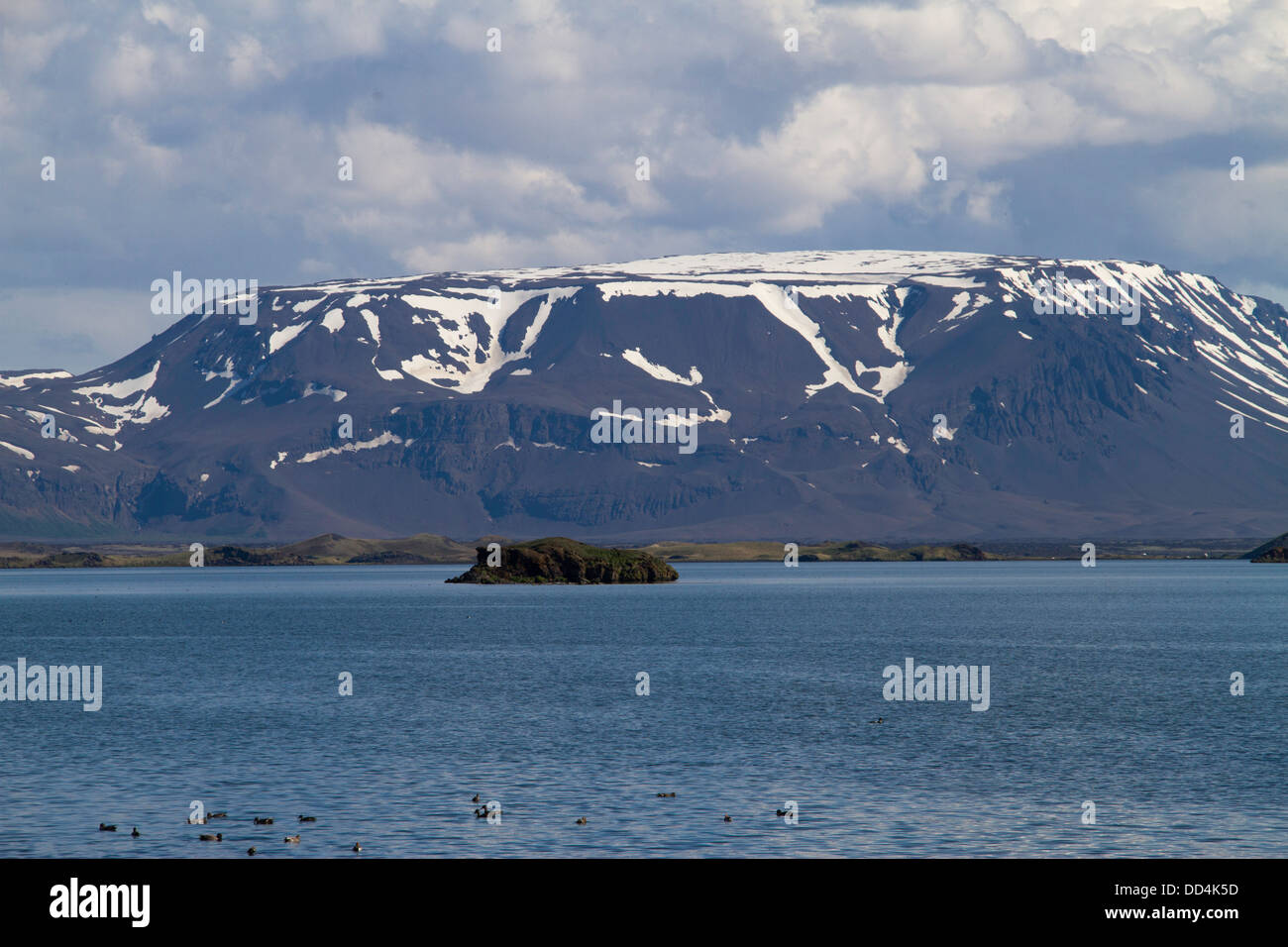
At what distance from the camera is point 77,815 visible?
49.3m

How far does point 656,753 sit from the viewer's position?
2518 inches

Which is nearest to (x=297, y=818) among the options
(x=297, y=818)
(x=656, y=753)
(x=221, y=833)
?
(x=297, y=818)

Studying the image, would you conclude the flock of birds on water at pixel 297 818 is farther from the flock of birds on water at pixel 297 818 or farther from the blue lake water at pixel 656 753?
the blue lake water at pixel 656 753

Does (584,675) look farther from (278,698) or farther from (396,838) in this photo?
(396,838)

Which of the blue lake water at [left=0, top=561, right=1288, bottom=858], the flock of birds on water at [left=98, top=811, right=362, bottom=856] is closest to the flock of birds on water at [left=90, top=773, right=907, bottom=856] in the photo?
the flock of birds on water at [left=98, top=811, right=362, bottom=856]

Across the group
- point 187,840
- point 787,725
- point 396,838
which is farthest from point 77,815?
point 787,725

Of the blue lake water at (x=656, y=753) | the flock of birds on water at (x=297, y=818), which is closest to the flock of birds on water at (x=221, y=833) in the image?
the flock of birds on water at (x=297, y=818)

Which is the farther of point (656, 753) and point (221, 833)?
point (656, 753)

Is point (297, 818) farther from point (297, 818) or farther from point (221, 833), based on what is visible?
point (221, 833)

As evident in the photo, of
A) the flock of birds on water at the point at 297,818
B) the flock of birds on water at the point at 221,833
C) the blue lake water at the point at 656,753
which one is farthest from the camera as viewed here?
the blue lake water at the point at 656,753

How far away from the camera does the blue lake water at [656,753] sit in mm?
45594

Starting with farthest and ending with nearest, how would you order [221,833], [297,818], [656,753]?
1. [656,753]
2. [297,818]
3. [221,833]
